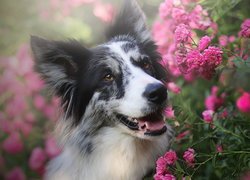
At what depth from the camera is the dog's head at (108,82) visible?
3.03 meters

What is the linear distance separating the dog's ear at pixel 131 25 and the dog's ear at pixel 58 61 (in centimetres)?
41

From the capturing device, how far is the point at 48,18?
6.07 meters

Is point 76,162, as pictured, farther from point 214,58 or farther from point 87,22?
point 87,22

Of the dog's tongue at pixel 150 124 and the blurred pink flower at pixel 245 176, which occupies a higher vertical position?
the dog's tongue at pixel 150 124

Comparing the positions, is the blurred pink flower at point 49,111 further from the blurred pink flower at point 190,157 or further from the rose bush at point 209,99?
the blurred pink flower at point 190,157

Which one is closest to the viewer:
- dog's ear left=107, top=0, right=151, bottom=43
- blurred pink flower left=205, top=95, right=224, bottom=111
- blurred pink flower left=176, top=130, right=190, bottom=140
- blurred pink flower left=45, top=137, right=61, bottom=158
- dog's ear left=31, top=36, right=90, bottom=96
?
dog's ear left=31, top=36, right=90, bottom=96

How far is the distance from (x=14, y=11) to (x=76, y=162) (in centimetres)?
384

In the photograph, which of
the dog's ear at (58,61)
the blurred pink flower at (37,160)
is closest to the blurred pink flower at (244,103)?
the dog's ear at (58,61)

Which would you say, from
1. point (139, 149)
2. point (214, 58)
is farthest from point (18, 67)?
point (214, 58)

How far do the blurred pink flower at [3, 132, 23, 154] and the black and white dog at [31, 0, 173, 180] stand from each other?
3.80 feet

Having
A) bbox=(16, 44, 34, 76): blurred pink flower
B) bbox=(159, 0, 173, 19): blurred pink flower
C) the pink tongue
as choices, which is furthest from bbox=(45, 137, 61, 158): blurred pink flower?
bbox=(159, 0, 173, 19): blurred pink flower

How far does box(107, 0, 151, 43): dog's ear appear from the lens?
3672mm

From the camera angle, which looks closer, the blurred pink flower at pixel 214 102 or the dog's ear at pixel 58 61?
the dog's ear at pixel 58 61

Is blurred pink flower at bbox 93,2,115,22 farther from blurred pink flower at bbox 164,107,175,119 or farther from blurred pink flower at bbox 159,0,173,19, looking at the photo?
blurred pink flower at bbox 164,107,175,119
